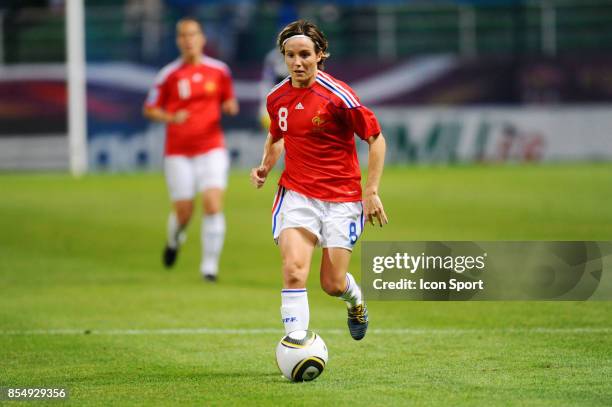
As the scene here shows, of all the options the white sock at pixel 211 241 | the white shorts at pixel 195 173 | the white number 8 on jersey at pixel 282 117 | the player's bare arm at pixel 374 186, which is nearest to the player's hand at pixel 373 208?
the player's bare arm at pixel 374 186

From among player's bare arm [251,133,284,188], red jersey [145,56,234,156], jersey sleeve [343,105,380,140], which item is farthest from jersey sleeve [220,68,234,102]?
jersey sleeve [343,105,380,140]

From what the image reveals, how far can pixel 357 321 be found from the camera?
8148 mm

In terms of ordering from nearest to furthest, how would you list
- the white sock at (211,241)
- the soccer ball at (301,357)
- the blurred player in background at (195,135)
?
the soccer ball at (301,357)
the white sock at (211,241)
the blurred player in background at (195,135)

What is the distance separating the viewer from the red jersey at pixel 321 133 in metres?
7.62

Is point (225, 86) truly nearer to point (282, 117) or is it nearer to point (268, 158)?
point (268, 158)

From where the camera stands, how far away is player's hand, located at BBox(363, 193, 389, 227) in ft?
24.0

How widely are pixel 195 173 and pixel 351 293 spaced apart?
5555 mm

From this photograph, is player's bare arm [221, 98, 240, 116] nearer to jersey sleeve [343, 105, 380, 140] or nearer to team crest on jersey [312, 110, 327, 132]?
team crest on jersey [312, 110, 327, 132]

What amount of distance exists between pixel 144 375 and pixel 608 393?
2.68 metres

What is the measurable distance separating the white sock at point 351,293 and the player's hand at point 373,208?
667 mm

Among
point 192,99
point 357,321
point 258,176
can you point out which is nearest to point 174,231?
point 192,99

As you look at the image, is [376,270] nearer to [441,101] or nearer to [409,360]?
[409,360]

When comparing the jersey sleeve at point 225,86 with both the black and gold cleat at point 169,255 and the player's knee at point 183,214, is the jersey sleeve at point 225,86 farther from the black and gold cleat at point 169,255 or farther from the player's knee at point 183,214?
the black and gold cleat at point 169,255

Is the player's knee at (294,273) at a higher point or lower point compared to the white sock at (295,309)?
higher
